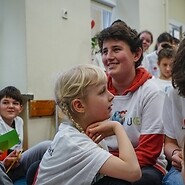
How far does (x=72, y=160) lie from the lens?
1.08 metres

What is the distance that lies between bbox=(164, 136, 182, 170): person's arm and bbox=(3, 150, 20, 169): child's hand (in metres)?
0.99

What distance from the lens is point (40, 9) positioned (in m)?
3.02

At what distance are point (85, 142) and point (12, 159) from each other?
1028 millimetres

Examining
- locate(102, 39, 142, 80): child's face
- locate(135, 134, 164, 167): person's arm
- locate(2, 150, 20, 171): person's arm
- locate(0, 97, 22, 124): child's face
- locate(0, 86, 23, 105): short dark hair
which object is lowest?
locate(2, 150, 20, 171): person's arm

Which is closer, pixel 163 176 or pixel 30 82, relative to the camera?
pixel 163 176

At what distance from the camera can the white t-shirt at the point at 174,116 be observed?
141 cm

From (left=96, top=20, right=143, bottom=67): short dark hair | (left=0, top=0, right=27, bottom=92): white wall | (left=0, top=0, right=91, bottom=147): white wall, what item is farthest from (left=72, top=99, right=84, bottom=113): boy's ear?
(left=0, top=0, right=27, bottom=92): white wall

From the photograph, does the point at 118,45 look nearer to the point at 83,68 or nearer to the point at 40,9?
the point at 83,68

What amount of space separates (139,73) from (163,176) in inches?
20.6

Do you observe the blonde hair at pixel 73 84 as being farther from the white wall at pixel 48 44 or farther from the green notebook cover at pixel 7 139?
the white wall at pixel 48 44

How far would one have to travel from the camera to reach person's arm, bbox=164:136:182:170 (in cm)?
131

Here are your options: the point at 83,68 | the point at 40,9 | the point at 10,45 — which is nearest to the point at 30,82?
the point at 10,45

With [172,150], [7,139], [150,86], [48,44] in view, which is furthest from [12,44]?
[172,150]

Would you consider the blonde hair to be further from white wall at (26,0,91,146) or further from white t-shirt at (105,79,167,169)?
white wall at (26,0,91,146)
